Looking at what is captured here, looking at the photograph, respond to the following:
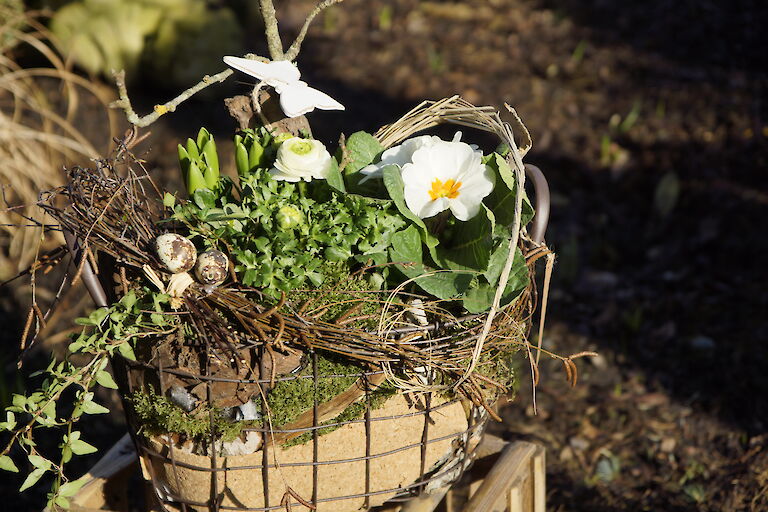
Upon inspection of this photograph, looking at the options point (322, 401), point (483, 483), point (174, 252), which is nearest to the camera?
point (174, 252)

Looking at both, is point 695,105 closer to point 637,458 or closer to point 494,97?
point 494,97

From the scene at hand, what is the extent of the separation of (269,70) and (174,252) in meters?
0.39

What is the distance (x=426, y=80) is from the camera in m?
4.18

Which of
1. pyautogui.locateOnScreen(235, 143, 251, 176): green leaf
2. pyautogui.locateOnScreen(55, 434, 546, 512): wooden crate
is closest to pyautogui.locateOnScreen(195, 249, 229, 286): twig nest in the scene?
pyautogui.locateOnScreen(235, 143, 251, 176): green leaf

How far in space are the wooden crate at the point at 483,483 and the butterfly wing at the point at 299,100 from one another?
83cm

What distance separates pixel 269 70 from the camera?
135cm

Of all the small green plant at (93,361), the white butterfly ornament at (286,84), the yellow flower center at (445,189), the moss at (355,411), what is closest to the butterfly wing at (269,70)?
the white butterfly ornament at (286,84)

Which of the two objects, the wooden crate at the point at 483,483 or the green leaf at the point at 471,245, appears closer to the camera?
the green leaf at the point at 471,245

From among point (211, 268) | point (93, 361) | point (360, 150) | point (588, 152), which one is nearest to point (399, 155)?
point (360, 150)

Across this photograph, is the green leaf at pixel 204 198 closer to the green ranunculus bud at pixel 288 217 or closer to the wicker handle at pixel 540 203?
the green ranunculus bud at pixel 288 217

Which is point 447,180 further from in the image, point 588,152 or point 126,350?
point 588,152

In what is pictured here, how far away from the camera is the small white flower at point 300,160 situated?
1.29 meters

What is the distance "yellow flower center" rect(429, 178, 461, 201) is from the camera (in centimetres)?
136

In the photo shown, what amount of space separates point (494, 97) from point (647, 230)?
1190mm
